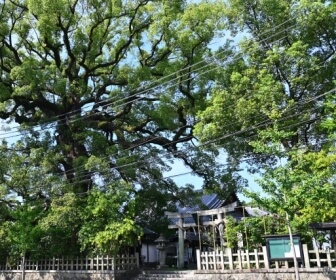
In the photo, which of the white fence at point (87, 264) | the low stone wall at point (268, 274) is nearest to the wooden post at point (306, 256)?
the low stone wall at point (268, 274)

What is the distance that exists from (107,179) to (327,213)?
1098cm

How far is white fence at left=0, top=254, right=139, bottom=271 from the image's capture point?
650 inches

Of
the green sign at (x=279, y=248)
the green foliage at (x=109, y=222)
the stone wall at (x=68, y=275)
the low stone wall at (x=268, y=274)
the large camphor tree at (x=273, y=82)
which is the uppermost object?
the large camphor tree at (x=273, y=82)

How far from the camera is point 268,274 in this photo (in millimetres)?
12156

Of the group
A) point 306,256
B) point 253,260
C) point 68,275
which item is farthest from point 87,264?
point 306,256

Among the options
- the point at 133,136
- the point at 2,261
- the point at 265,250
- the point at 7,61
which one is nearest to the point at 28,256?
the point at 2,261

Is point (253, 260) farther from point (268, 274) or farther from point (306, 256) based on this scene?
point (306, 256)

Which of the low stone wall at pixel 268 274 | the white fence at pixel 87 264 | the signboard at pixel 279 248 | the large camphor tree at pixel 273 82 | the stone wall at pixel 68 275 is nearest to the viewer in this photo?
the low stone wall at pixel 268 274

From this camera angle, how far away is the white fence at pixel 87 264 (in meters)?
16.5

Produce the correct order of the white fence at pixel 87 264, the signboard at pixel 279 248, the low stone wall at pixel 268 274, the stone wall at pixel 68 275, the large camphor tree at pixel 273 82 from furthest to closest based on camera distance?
1. the white fence at pixel 87 264
2. the stone wall at pixel 68 275
3. the large camphor tree at pixel 273 82
4. the signboard at pixel 279 248
5. the low stone wall at pixel 268 274

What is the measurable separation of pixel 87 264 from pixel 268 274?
8887mm

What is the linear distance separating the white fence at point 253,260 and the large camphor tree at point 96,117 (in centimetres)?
350

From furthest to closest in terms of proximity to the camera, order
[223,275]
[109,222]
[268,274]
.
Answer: [109,222] → [223,275] → [268,274]

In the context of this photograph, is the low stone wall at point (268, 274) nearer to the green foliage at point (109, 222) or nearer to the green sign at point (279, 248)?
the green sign at point (279, 248)
